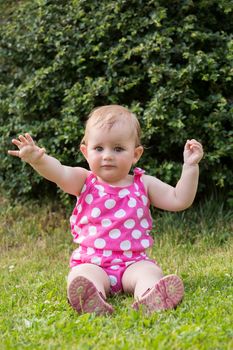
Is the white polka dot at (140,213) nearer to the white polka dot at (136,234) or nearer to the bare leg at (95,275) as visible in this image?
the white polka dot at (136,234)

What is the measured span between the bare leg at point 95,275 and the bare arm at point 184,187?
56 centimetres

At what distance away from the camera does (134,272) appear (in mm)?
3570

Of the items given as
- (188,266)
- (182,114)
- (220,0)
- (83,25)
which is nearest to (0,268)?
(188,266)

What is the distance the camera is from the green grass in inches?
109

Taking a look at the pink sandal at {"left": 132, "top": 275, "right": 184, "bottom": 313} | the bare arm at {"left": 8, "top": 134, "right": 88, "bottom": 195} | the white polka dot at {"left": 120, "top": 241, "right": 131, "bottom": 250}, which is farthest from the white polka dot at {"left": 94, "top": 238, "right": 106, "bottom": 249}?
the pink sandal at {"left": 132, "top": 275, "right": 184, "bottom": 313}

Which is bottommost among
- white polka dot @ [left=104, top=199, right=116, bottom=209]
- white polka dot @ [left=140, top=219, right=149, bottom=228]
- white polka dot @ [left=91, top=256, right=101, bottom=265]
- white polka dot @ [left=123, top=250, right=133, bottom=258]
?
white polka dot @ [left=91, top=256, right=101, bottom=265]

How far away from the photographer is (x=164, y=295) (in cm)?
320

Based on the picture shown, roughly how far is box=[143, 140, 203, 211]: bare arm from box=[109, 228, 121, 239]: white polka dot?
1.05ft

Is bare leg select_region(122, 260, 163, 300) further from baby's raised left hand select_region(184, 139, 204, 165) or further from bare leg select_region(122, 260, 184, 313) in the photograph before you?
baby's raised left hand select_region(184, 139, 204, 165)

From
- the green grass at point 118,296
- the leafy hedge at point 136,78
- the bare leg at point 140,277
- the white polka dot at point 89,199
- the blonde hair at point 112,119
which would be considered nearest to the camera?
the green grass at point 118,296

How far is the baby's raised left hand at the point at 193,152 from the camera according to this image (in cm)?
362

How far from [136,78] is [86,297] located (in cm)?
253

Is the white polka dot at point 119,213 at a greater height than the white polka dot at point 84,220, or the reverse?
the white polka dot at point 119,213

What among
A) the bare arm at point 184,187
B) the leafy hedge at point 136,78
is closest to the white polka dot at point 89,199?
the bare arm at point 184,187
